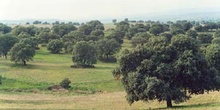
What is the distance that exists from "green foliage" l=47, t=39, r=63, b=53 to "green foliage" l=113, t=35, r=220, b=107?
261 ft

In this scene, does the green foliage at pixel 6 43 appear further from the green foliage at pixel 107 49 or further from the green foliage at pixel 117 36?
the green foliage at pixel 117 36

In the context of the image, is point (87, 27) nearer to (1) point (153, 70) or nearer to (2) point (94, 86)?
(2) point (94, 86)

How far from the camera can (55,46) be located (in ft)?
395

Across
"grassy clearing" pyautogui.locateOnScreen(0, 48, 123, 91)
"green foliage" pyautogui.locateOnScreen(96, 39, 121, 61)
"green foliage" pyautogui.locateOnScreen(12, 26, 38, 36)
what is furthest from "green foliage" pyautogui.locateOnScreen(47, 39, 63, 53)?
"green foliage" pyautogui.locateOnScreen(12, 26, 38, 36)

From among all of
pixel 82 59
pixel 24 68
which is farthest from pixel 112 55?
pixel 24 68

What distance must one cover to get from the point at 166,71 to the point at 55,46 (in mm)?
84564

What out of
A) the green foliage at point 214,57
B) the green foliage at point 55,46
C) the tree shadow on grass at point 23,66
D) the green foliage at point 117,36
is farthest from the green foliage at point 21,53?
the green foliage at point 117,36

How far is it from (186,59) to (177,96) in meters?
4.15

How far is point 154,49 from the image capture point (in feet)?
136

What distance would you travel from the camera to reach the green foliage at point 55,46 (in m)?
120

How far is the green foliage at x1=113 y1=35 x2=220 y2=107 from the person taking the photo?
39.4m

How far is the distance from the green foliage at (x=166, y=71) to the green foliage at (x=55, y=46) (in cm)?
7956

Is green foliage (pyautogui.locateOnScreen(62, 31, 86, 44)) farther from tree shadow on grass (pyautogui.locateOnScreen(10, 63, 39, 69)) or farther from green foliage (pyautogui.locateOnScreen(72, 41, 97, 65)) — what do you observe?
tree shadow on grass (pyautogui.locateOnScreen(10, 63, 39, 69))

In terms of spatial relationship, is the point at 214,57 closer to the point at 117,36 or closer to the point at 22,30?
the point at 117,36
